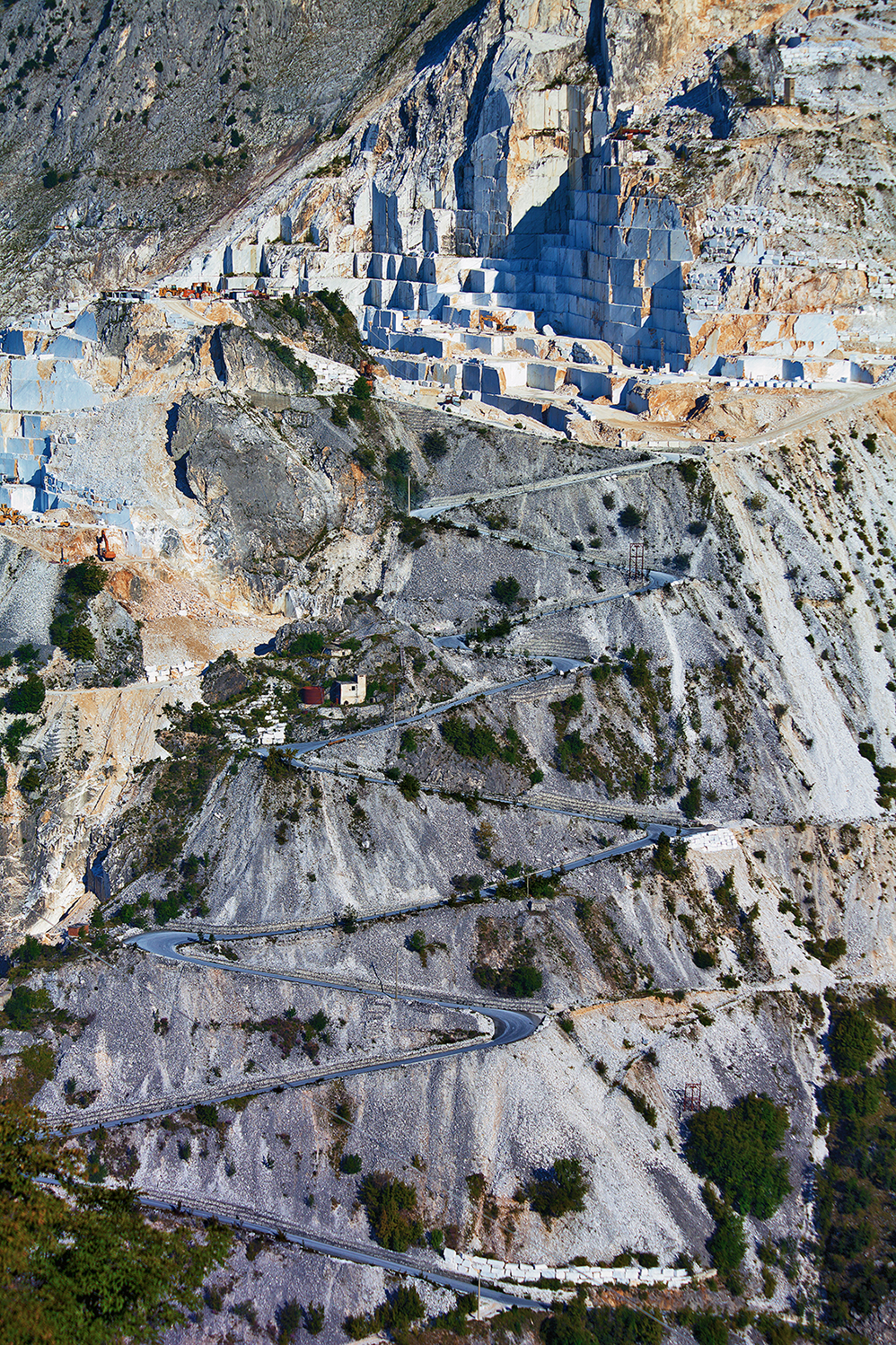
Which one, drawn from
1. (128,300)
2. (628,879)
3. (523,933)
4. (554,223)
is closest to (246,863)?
(523,933)

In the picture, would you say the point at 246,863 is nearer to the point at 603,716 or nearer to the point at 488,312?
the point at 603,716

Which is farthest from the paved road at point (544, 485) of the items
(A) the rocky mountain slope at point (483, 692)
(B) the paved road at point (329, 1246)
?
(B) the paved road at point (329, 1246)

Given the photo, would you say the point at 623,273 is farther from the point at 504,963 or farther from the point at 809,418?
the point at 504,963

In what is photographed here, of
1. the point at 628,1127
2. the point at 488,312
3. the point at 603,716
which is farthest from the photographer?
the point at 488,312

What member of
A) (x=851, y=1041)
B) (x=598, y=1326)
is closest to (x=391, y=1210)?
(x=598, y=1326)

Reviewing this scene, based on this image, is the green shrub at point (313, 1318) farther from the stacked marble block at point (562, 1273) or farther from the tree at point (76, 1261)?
the stacked marble block at point (562, 1273)
